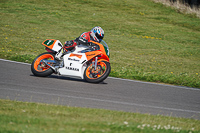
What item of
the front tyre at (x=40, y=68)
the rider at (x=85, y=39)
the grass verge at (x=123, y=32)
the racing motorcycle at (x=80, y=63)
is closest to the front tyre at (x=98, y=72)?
the racing motorcycle at (x=80, y=63)

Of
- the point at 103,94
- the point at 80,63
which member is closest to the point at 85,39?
the point at 80,63

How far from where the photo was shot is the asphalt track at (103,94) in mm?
7113

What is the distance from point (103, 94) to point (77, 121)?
10.5ft

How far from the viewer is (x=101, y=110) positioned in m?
6.39

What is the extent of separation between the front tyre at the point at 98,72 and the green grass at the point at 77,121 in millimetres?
3019

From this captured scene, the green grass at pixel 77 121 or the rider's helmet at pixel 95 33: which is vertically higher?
the rider's helmet at pixel 95 33

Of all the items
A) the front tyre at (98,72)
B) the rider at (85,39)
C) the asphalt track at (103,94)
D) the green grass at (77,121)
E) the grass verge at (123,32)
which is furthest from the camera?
the grass verge at (123,32)

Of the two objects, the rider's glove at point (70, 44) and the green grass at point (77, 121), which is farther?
the rider's glove at point (70, 44)

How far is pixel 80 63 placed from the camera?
934 cm

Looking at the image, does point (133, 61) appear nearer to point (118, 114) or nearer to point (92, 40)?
point (92, 40)

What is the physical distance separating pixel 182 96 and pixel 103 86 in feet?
7.97

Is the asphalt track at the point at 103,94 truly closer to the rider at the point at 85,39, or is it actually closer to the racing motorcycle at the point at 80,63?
the racing motorcycle at the point at 80,63

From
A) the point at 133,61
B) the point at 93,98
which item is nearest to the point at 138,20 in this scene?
the point at 133,61

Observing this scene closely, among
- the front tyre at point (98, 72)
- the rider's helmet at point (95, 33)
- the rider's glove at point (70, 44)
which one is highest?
the rider's helmet at point (95, 33)
